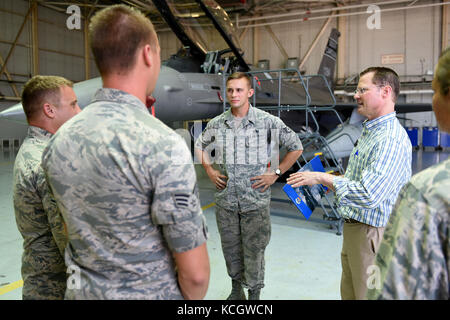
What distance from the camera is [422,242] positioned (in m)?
0.82

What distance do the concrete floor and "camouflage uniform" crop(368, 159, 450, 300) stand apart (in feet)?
7.06

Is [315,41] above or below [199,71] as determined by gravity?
above

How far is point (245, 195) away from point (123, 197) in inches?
71.4

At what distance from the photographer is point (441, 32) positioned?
15.2 metres

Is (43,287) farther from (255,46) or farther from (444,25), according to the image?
(255,46)

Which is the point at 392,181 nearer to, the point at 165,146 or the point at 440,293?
the point at 440,293

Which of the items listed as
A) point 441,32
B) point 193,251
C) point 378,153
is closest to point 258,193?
point 378,153

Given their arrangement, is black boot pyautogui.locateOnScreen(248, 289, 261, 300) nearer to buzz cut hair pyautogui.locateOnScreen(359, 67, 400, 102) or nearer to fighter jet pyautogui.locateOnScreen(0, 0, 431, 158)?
buzz cut hair pyautogui.locateOnScreen(359, 67, 400, 102)

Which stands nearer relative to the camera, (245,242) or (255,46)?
(245,242)

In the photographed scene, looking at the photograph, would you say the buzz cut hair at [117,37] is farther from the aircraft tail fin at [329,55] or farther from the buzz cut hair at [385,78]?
the aircraft tail fin at [329,55]

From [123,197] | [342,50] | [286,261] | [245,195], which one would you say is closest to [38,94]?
[123,197]

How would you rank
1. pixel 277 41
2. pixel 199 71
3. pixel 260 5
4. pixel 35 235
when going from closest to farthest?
pixel 35 235
pixel 199 71
pixel 260 5
pixel 277 41

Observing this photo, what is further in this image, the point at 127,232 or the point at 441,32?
the point at 441,32
